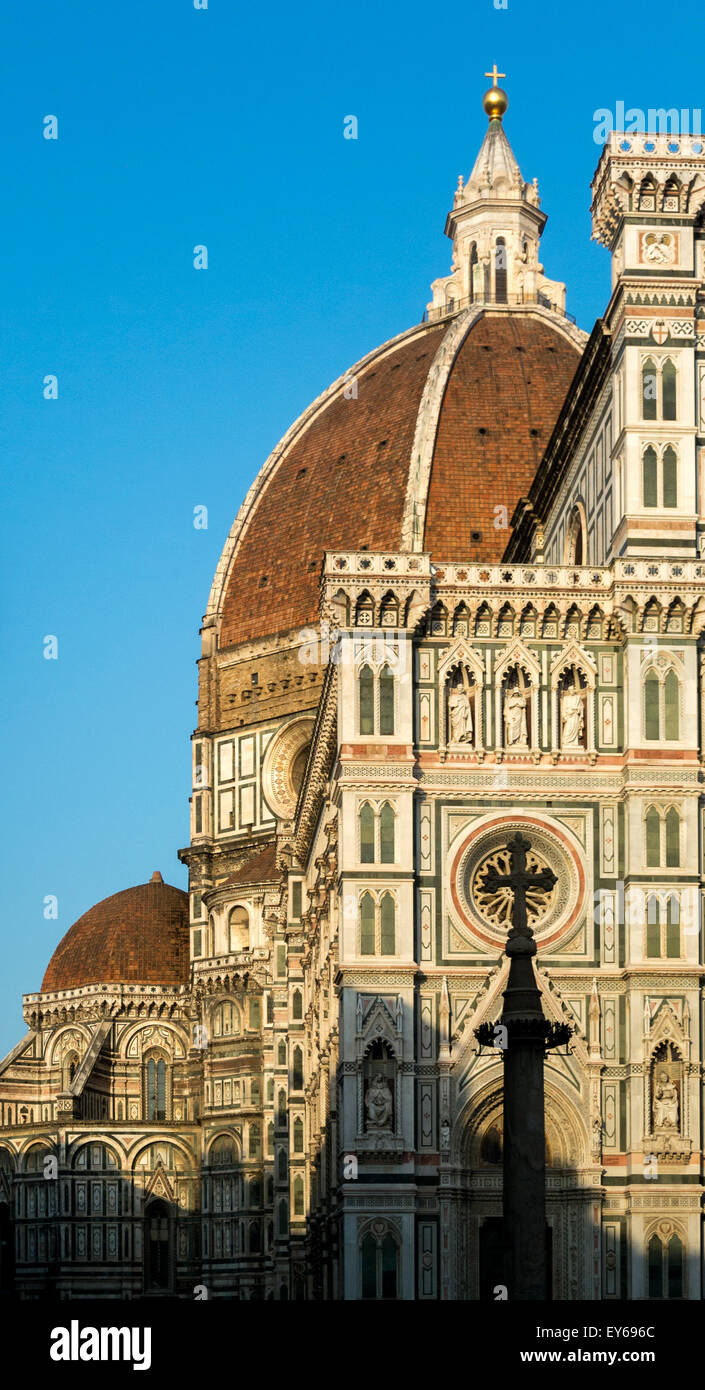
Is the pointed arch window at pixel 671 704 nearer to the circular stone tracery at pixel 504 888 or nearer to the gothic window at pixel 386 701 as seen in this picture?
the circular stone tracery at pixel 504 888

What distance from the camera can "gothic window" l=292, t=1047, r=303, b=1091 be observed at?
68137 millimetres

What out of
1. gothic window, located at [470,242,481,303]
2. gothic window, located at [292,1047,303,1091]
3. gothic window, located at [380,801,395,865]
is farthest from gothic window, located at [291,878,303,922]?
gothic window, located at [470,242,481,303]

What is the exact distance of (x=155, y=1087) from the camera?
86.2 meters

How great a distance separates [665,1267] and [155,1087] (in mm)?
41271

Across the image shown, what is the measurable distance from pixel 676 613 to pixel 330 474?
40.6 metres

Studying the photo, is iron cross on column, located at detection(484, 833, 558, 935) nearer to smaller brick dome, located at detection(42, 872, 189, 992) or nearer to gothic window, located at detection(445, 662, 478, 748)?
gothic window, located at detection(445, 662, 478, 748)

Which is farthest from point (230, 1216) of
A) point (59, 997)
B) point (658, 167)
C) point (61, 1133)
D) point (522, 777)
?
point (658, 167)

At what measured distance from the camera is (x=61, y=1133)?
8244cm

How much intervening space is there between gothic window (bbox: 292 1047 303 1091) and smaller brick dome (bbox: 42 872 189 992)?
20.1 meters

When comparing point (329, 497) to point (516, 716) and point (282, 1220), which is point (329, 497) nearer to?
point (282, 1220)

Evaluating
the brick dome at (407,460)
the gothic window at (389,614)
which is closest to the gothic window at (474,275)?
the brick dome at (407,460)

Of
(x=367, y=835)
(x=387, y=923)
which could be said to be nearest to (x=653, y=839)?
(x=387, y=923)

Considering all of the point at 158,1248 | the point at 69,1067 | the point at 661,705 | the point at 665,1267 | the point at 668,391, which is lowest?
the point at 158,1248
